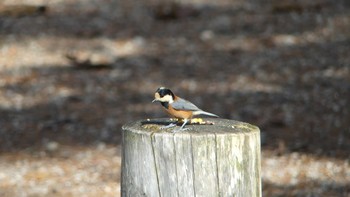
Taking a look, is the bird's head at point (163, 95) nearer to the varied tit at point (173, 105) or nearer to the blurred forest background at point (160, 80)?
the varied tit at point (173, 105)

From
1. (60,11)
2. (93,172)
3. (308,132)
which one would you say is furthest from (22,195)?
(60,11)

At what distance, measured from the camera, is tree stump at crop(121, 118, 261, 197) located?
3652 millimetres

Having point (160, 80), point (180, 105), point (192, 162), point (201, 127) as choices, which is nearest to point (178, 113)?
point (180, 105)

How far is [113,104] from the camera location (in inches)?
416

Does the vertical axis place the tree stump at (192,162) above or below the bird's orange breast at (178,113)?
below

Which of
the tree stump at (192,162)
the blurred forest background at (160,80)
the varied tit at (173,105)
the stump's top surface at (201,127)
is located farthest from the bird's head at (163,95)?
the blurred forest background at (160,80)

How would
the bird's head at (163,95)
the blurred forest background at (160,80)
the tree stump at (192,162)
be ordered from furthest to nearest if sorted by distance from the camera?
the blurred forest background at (160,80)
the bird's head at (163,95)
the tree stump at (192,162)

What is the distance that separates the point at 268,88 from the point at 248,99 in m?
0.41

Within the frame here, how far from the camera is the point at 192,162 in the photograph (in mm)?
3643

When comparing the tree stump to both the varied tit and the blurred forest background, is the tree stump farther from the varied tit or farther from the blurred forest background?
the blurred forest background

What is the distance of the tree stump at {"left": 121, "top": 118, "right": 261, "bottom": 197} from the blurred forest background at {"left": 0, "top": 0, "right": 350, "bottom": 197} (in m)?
4.24

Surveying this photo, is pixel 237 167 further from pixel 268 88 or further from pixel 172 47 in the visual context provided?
pixel 172 47

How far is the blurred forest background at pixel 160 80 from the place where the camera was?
8680 mm

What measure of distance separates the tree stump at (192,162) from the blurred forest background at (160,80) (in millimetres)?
4238
